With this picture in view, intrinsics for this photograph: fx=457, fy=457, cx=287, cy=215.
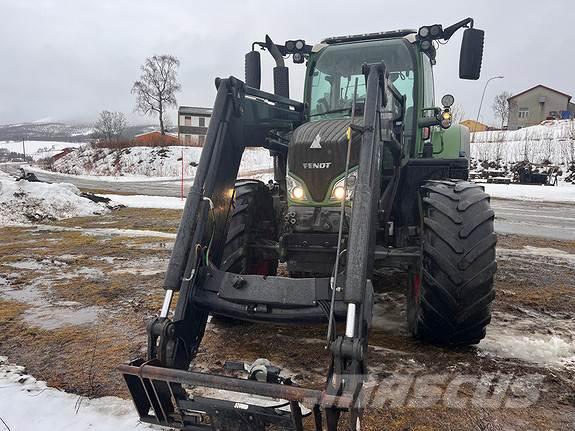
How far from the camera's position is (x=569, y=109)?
207 feet

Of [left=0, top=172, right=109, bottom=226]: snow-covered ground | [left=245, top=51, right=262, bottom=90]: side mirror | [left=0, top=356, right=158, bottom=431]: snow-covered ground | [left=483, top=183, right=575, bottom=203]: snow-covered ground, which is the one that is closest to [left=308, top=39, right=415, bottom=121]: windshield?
[left=245, top=51, right=262, bottom=90]: side mirror

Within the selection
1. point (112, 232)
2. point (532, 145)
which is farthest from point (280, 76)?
point (532, 145)

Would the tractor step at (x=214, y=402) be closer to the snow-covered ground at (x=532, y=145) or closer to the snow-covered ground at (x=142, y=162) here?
the snow-covered ground at (x=532, y=145)

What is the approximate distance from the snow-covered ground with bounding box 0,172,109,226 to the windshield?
8667 mm

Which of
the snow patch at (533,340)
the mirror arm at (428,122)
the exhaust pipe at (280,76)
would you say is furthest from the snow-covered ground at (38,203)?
the snow patch at (533,340)

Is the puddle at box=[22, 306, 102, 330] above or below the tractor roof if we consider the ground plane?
below

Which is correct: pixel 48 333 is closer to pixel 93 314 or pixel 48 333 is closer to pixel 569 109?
pixel 93 314

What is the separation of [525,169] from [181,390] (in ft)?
84.6

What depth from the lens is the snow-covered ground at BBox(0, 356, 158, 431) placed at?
2.60m

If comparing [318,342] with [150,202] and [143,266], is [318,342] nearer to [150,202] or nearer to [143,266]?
[143,266]

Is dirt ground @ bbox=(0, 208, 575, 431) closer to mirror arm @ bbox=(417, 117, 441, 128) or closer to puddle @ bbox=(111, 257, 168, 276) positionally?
puddle @ bbox=(111, 257, 168, 276)

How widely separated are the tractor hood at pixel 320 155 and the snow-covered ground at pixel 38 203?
929 centimetres

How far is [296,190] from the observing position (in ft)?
11.5

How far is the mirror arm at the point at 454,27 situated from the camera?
14.5ft
